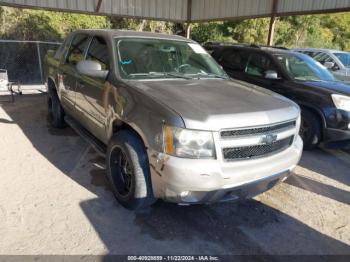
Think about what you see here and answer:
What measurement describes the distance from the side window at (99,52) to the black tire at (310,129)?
3634 millimetres

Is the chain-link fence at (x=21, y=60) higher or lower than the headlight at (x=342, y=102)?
lower

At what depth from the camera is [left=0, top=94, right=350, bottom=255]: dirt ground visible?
2854 mm

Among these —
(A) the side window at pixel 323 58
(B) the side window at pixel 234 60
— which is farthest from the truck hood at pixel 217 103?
(A) the side window at pixel 323 58

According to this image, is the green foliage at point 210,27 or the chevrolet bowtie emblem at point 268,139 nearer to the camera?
the chevrolet bowtie emblem at point 268,139

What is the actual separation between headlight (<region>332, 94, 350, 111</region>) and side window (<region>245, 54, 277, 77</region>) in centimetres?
136

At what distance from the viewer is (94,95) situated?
3916 mm

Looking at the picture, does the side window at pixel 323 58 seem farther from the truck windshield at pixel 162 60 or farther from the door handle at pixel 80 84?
the door handle at pixel 80 84

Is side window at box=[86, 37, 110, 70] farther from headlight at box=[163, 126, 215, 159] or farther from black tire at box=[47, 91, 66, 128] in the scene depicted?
black tire at box=[47, 91, 66, 128]

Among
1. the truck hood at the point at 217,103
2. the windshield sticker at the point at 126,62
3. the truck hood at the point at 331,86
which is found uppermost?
the windshield sticker at the point at 126,62

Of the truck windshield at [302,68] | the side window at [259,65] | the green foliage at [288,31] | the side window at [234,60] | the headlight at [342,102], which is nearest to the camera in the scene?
the headlight at [342,102]

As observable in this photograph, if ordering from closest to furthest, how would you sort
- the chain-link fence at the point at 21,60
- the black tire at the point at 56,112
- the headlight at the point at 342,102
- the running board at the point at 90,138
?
the running board at the point at 90,138
the headlight at the point at 342,102
the black tire at the point at 56,112
the chain-link fence at the point at 21,60

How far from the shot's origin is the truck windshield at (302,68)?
19.6 feet

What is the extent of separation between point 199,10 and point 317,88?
8.81 metres

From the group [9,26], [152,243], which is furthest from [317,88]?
[9,26]
